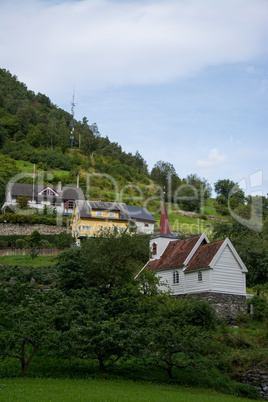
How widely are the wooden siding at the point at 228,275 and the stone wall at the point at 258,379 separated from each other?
11.1 meters

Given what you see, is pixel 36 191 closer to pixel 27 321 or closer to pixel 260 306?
pixel 260 306

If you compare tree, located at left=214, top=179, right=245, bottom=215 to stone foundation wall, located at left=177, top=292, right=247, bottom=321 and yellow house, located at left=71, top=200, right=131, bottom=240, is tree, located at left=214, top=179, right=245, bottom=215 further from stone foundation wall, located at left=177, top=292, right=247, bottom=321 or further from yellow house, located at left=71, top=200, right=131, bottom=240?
stone foundation wall, located at left=177, top=292, right=247, bottom=321

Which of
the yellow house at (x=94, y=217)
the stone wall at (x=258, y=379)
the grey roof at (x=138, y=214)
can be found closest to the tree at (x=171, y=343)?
the stone wall at (x=258, y=379)

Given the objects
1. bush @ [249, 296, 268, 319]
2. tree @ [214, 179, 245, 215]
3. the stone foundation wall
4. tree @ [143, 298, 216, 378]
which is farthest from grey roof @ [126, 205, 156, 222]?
tree @ [143, 298, 216, 378]

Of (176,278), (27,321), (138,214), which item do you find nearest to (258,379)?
(27,321)

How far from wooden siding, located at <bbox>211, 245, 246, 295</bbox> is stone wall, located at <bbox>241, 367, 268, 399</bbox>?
11127 mm

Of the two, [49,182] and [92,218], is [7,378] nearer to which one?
[92,218]

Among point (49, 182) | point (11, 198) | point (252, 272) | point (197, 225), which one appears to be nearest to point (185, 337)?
point (252, 272)

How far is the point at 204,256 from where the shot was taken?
32406mm

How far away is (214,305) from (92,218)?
3281cm

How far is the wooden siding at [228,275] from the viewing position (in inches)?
1233

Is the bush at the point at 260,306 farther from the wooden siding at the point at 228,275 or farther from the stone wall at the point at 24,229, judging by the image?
the stone wall at the point at 24,229

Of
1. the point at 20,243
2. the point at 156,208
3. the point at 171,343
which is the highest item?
the point at 156,208

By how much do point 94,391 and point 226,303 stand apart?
18589 millimetres
